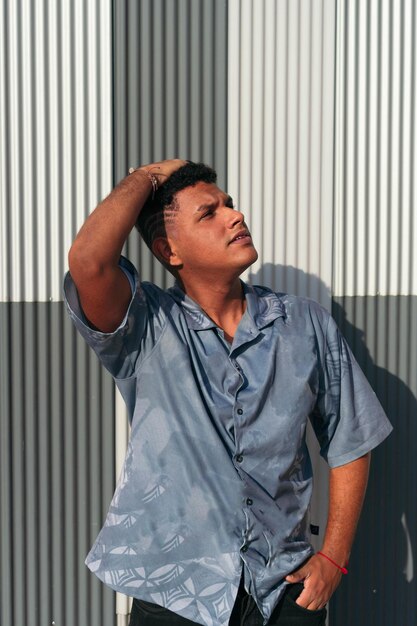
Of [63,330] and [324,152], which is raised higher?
[324,152]

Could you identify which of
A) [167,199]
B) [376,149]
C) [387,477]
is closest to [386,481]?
[387,477]

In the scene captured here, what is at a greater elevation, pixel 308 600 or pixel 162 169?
pixel 162 169

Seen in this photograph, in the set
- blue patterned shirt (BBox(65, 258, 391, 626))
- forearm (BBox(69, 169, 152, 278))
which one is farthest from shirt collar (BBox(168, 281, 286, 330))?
forearm (BBox(69, 169, 152, 278))

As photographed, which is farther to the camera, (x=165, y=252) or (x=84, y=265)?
(x=165, y=252)

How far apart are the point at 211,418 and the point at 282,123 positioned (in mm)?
1449

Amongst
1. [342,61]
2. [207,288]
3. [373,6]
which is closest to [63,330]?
[207,288]

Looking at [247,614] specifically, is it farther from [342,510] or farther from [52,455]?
[52,455]

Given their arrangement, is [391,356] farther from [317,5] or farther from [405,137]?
[317,5]

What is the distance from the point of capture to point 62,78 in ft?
9.73

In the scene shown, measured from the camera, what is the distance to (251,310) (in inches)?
88.7

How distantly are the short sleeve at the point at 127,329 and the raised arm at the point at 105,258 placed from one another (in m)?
0.03

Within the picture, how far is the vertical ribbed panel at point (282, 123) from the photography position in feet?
9.82

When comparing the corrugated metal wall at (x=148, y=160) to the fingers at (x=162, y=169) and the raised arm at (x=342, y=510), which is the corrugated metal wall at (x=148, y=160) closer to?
the fingers at (x=162, y=169)

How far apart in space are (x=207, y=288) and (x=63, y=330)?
0.94 meters
